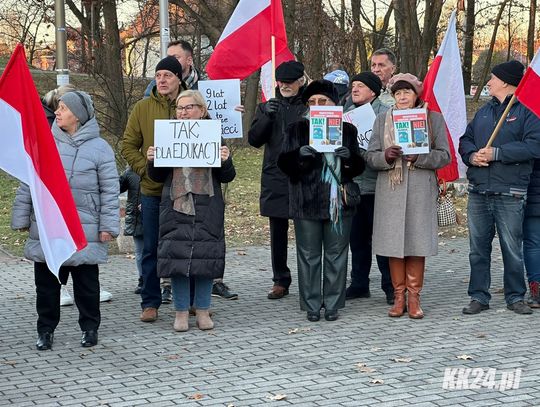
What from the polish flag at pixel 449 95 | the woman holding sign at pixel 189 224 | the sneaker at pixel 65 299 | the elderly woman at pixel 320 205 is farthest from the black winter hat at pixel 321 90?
the sneaker at pixel 65 299

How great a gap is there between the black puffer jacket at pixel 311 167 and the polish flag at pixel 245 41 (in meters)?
1.59

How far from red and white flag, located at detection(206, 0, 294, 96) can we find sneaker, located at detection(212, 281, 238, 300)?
1926 mm

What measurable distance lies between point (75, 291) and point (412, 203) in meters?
2.72

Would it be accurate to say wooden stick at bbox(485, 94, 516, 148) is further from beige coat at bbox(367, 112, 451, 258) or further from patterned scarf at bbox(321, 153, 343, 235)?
patterned scarf at bbox(321, 153, 343, 235)

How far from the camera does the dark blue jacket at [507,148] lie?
25.9 ft

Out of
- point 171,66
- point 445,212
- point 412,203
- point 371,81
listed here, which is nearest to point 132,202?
point 171,66

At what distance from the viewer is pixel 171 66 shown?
802 centimetres

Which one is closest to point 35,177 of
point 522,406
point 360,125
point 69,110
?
point 69,110

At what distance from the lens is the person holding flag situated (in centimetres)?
796

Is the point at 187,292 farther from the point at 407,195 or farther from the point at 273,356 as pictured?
the point at 407,195

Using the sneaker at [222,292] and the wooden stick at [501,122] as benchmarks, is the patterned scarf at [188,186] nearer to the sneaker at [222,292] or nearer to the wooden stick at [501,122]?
the sneaker at [222,292]

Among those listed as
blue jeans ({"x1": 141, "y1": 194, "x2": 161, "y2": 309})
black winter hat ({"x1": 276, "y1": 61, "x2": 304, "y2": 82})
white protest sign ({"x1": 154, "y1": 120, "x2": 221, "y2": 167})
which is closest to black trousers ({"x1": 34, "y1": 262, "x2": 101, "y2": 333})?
blue jeans ({"x1": 141, "y1": 194, "x2": 161, "y2": 309})

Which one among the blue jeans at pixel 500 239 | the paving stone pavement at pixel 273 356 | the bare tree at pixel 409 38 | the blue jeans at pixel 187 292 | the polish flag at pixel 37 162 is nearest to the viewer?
the paving stone pavement at pixel 273 356

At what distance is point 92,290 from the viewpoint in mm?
7406
